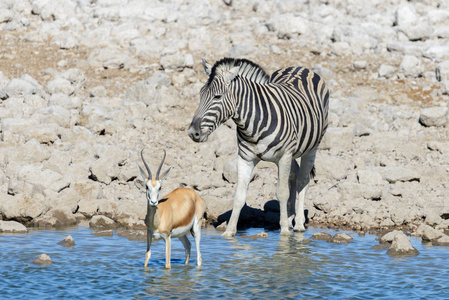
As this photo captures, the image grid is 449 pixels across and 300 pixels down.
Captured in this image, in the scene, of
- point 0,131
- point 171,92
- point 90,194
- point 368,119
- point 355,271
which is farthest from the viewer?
point 171,92

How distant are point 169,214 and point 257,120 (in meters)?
2.91

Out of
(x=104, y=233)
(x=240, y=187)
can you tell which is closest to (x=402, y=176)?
(x=240, y=187)

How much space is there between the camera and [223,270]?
907 centimetres

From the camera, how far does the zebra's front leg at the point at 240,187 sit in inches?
448

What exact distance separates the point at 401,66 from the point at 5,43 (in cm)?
1311

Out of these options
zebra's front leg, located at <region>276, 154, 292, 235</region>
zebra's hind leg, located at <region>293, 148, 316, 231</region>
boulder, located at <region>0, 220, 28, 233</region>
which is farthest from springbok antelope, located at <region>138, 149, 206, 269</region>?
boulder, located at <region>0, 220, 28, 233</region>

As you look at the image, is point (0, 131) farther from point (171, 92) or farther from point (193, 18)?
point (193, 18)

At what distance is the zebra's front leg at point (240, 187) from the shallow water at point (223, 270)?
0.90 feet

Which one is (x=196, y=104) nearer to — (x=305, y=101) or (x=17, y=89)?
(x=17, y=89)

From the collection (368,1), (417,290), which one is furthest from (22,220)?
(368,1)

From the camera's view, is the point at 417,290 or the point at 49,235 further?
the point at 49,235

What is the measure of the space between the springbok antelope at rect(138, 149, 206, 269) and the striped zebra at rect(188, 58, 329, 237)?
4.15ft

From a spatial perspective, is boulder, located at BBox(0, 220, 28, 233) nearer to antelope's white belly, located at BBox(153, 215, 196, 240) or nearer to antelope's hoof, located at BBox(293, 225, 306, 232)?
antelope's white belly, located at BBox(153, 215, 196, 240)

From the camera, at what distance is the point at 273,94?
11578mm
